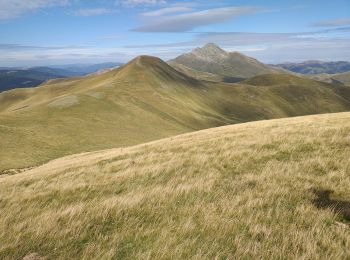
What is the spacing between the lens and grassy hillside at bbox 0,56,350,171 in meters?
63.3

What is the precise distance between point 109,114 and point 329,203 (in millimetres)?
86714

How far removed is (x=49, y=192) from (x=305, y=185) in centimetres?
752

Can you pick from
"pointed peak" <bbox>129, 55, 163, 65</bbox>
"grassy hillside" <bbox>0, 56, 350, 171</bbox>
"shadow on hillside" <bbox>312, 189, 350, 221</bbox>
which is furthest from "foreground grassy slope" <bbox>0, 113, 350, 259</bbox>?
"pointed peak" <bbox>129, 55, 163, 65</bbox>

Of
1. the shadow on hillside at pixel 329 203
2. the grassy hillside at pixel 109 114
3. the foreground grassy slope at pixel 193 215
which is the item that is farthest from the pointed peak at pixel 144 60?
the shadow on hillside at pixel 329 203

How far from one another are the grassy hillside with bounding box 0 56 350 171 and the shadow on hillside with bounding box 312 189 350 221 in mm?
48653

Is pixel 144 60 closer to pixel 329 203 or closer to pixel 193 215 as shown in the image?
pixel 329 203

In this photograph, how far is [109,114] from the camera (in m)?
92.2

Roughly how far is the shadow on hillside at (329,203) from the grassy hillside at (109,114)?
48.7 meters

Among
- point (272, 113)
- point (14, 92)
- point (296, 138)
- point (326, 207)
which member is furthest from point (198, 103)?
point (326, 207)

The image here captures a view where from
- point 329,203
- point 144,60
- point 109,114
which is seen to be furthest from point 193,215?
point 144,60

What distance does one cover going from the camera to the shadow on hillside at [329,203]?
7532 mm

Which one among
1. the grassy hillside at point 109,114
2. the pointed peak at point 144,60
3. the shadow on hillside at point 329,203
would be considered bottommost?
the grassy hillside at point 109,114

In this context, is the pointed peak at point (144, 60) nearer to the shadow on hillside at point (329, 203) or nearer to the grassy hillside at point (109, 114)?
the grassy hillside at point (109, 114)

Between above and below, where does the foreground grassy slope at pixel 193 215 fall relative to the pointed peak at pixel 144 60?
below
